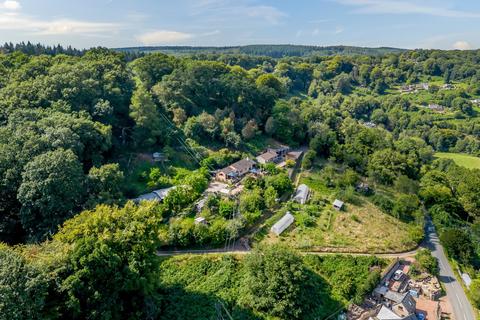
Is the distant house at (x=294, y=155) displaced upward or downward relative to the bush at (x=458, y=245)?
upward

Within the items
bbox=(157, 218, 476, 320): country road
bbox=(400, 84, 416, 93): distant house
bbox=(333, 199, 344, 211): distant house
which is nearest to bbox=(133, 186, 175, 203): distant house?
bbox=(157, 218, 476, 320): country road

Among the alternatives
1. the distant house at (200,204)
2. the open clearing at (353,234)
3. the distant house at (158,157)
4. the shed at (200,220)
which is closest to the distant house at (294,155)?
the open clearing at (353,234)

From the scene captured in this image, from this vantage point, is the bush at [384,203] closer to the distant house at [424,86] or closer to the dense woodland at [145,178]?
the dense woodland at [145,178]

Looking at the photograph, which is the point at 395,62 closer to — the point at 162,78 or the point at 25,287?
the point at 162,78

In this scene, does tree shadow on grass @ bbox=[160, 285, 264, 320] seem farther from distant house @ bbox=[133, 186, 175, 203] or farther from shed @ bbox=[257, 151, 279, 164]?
shed @ bbox=[257, 151, 279, 164]

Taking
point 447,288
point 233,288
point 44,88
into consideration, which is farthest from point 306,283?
point 44,88
